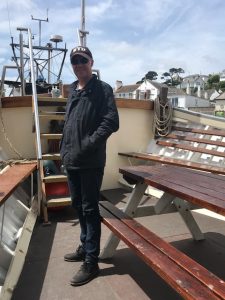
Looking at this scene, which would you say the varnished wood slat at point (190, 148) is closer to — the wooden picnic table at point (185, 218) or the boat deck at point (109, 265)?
the boat deck at point (109, 265)

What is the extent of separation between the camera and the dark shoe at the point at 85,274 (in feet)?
8.82

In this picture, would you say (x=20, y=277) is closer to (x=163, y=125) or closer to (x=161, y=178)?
(x=161, y=178)

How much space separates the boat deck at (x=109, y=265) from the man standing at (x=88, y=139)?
0.16m

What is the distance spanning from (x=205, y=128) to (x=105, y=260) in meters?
3.19

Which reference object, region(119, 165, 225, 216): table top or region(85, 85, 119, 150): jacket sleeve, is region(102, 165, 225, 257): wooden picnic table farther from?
region(85, 85, 119, 150): jacket sleeve

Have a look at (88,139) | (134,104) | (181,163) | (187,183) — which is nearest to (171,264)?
(187,183)

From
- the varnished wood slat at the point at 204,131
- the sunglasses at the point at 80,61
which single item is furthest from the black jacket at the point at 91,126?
the varnished wood slat at the point at 204,131

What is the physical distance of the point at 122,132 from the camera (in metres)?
6.02

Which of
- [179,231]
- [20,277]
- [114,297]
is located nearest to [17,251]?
[20,277]

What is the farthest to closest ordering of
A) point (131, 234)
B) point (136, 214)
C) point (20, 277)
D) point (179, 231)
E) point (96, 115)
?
point (179, 231) < point (136, 214) < point (20, 277) < point (96, 115) < point (131, 234)

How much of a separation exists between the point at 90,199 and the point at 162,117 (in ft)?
11.9

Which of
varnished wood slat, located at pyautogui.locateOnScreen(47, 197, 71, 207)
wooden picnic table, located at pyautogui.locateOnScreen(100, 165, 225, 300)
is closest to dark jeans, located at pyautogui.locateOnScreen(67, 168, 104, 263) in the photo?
wooden picnic table, located at pyautogui.locateOnScreen(100, 165, 225, 300)

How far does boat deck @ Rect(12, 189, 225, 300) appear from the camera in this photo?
258 cm

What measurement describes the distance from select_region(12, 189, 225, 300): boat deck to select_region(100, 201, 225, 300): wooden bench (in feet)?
1.49
